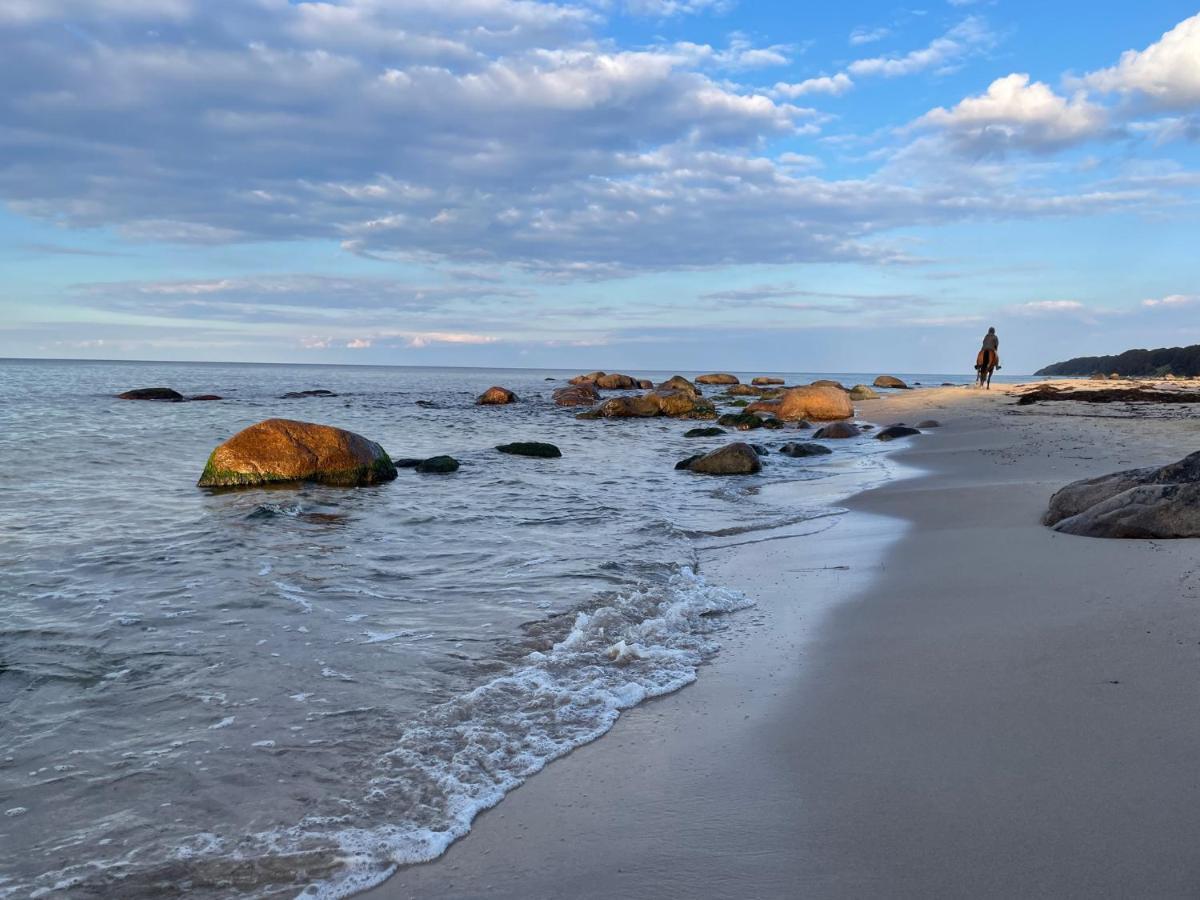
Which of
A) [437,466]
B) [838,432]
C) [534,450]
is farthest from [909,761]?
[838,432]

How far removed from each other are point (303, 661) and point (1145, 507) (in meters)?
6.12

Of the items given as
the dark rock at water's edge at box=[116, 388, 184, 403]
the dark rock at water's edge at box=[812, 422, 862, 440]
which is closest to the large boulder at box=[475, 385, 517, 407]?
the dark rock at water's edge at box=[116, 388, 184, 403]

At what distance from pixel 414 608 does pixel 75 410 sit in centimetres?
2590

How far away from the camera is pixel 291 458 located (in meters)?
12.0

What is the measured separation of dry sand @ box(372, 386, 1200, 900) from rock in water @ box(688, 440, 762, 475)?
760cm

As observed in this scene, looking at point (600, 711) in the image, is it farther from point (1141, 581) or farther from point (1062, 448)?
point (1062, 448)

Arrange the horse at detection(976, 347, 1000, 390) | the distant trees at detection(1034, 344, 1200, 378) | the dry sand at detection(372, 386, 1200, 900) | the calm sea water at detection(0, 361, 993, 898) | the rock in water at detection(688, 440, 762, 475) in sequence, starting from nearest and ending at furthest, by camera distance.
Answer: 1. the dry sand at detection(372, 386, 1200, 900)
2. the calm sea water at detection(0, 361, 993, 898)
3. the rock in water at detection(688, 440, 762, 475)
4. the horse at detection(976, 347, 1000, 390)
5. the distant trees at detection(1034, 344, 1200, 378)

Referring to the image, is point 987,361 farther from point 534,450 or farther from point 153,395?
point 153,395

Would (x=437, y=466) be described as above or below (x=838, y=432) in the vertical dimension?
below

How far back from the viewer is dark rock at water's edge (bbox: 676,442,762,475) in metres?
13.7

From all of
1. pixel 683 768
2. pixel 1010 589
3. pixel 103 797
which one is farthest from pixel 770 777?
pixel 1010 589

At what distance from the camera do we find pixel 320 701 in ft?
13.6

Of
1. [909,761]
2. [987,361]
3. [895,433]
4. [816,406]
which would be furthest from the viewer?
[987,361]

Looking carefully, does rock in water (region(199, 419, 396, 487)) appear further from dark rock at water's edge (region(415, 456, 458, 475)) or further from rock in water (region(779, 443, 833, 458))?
rock in water (region(779, 443, 833, 458))
